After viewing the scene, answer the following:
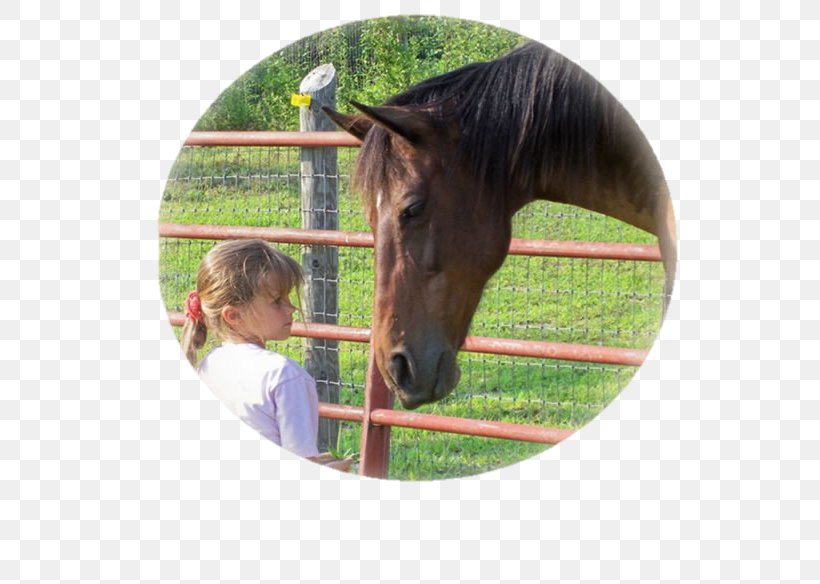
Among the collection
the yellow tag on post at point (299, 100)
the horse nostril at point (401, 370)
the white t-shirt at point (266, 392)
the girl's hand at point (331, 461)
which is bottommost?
the girl's hand at point (331, 461)

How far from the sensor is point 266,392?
253 cm

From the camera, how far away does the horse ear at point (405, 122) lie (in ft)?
7.70

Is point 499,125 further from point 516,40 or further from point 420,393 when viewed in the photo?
point 420,393

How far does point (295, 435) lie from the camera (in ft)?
8.34

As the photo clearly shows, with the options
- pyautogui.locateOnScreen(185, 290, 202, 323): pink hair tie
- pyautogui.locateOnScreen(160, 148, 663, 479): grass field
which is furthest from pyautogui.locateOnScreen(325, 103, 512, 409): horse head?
pyautogui.locateOnScreen(185, 290, 202, 323): pink hair tie

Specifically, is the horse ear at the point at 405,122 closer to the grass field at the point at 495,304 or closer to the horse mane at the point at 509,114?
the horse mane at the point at 509,114

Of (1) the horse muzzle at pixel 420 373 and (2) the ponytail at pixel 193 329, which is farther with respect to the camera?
(2) the ponytail at pixel 193 329

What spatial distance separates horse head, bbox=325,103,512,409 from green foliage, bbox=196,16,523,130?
0.51 ft

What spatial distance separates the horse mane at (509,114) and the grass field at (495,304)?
6.2 inches

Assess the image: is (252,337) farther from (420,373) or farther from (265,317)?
(420,373)

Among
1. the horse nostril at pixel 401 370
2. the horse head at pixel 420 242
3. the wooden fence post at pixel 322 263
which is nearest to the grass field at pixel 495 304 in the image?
the wooden fence post at pixel 322 263

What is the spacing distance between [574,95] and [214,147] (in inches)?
36.2

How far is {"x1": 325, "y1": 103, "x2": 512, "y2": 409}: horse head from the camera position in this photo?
2.39 metres

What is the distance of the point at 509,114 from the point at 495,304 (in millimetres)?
440
